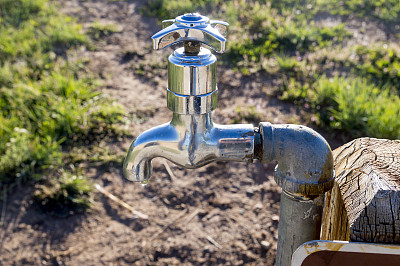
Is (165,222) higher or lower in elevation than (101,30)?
lower

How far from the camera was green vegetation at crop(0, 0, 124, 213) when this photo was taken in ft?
9.04

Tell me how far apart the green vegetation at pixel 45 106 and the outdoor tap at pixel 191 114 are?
5.17 ft

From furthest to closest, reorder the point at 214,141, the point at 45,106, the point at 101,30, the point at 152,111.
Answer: the point at 101,30
the point at 152,111
the point at 45,106
the point at 214,141

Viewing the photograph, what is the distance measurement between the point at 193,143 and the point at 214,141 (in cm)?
6

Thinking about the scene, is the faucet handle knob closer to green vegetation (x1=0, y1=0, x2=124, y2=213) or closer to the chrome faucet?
the chrome faucet

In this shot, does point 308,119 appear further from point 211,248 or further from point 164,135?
point 164,135

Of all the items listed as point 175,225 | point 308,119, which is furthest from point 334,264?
point 308,119

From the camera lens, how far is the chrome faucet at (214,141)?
1039 mm

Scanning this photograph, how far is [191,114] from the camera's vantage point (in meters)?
1.10

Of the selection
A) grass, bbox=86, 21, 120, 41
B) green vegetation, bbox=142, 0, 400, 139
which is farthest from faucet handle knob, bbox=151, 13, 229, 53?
grass, bbox=86, 21, 120, 41

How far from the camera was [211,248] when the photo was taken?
7.80 ft

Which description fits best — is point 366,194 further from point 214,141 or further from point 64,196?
point 64,196

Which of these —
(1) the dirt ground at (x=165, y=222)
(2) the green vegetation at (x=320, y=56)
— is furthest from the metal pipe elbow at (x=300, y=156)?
(2) the green vegetation at (x=320, y=56)

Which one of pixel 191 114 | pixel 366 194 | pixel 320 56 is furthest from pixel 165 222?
pixel 320 56
